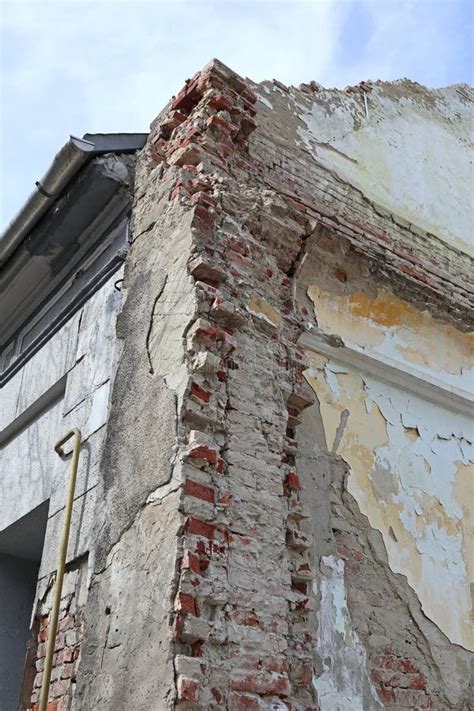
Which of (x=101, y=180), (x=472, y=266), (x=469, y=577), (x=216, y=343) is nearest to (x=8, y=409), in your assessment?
(x=101, y=180)

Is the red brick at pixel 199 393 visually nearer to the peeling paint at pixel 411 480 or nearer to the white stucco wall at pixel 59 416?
the white stucco wall at pixel 59 416

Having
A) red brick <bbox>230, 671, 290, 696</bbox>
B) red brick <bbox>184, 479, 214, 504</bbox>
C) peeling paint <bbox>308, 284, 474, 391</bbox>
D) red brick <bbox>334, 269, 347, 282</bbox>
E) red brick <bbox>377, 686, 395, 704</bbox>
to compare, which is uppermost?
red brick <bbox>334, 269, 347, 282</bbox>

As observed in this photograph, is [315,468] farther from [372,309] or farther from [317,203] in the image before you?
[317,203]

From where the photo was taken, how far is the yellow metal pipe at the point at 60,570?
126 inches

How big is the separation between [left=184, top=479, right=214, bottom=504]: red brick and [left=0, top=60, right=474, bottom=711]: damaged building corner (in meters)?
0.02

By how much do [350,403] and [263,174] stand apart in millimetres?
1438

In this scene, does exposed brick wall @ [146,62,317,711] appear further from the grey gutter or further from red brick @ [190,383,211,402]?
the grey gutter

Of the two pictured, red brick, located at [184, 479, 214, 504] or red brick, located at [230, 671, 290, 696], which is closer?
red brick, located at [230, 671, 290, 696]

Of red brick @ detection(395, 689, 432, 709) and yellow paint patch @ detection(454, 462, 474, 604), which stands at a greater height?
yellow paint patch @ detection(454, 462, 474, 604)

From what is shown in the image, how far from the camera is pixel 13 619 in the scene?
15.4ft

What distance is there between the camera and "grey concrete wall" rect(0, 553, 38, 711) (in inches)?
175

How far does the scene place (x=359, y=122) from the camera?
18.4 feet

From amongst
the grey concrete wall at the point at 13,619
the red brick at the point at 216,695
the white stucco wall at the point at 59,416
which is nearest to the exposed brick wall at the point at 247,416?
the red brick at the point at 216,695

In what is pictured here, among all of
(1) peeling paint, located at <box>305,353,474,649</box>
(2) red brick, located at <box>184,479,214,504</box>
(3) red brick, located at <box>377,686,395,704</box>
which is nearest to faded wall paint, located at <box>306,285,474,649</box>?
(1) peeling paint, located at <box>305,353,474,649</box>
